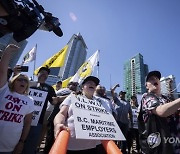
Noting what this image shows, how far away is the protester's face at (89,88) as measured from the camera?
8.46 ft

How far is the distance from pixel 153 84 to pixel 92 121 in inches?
41.7

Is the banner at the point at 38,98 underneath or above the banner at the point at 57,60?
underneath

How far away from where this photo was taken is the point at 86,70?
8.33 metres

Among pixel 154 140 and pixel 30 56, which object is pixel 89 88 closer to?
pixel 154 140

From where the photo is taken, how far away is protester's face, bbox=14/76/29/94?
2.94 metres

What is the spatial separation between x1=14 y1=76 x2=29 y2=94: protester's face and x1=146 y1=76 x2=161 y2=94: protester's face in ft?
6.29

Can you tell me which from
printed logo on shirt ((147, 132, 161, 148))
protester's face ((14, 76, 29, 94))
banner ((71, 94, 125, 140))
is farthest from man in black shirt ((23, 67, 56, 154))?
printed logo on shirt ((147, 132, 161, 148))

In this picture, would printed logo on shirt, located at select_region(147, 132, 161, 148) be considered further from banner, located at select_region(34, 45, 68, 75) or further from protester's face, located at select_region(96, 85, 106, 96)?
banner, located at select_region(34, 45, 68, 75)

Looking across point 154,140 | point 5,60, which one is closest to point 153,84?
point 154,140

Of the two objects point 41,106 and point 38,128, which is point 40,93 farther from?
point 38,128

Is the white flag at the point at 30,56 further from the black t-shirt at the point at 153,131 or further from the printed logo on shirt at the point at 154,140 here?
the printed logo on shirt at the point at 154,140

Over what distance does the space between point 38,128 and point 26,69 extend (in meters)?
A: 1.24

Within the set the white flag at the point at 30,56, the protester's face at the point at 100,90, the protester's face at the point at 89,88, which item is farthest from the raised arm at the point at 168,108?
the white flag at the point at 30,56

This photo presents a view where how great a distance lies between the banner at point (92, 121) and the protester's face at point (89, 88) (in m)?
0.24
